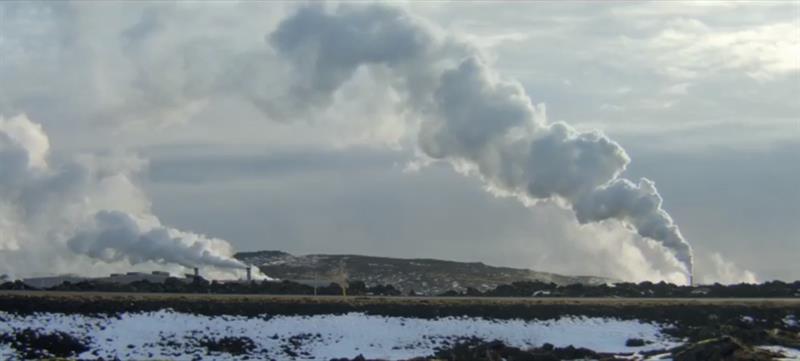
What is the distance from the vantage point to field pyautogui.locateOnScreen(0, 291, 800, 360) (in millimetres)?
62562

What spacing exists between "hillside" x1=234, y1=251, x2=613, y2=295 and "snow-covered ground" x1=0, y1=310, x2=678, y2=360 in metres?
54.9

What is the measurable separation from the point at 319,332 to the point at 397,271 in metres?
80.6

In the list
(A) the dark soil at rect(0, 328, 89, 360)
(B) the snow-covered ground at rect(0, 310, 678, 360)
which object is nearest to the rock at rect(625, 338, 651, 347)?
(B) the snow-covered ground at rect(0, 310, 678, 360)

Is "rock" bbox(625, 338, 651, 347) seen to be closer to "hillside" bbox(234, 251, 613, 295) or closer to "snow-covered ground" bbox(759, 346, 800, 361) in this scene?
"snow-covered ground" bbox(759, 346, 800, 361)

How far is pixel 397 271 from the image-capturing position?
146875 millimetres

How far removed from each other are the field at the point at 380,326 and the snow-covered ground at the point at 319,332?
0.16ft

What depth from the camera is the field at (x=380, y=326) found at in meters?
62.6

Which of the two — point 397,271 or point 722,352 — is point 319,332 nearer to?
point 722,352

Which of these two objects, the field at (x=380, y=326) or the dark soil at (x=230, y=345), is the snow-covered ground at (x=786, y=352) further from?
the dark soil at (x=230, y=345)

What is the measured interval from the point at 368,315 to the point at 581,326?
10.8 metres

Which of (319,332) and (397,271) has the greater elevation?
(397,271)

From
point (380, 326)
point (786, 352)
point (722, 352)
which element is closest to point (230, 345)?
point (380, 326)

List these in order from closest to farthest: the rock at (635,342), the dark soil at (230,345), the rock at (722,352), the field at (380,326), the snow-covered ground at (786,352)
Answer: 1. the rock at (722,352)
2. the snow-covered ground at (786,352)
3. the field at (380,326)
4. the dark soil at (230,345)
5. the rock at (635,342)

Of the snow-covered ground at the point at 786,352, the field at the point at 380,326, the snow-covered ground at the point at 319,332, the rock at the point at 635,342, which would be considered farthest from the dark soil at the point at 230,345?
the snow-covered ground at the point at 786,352
